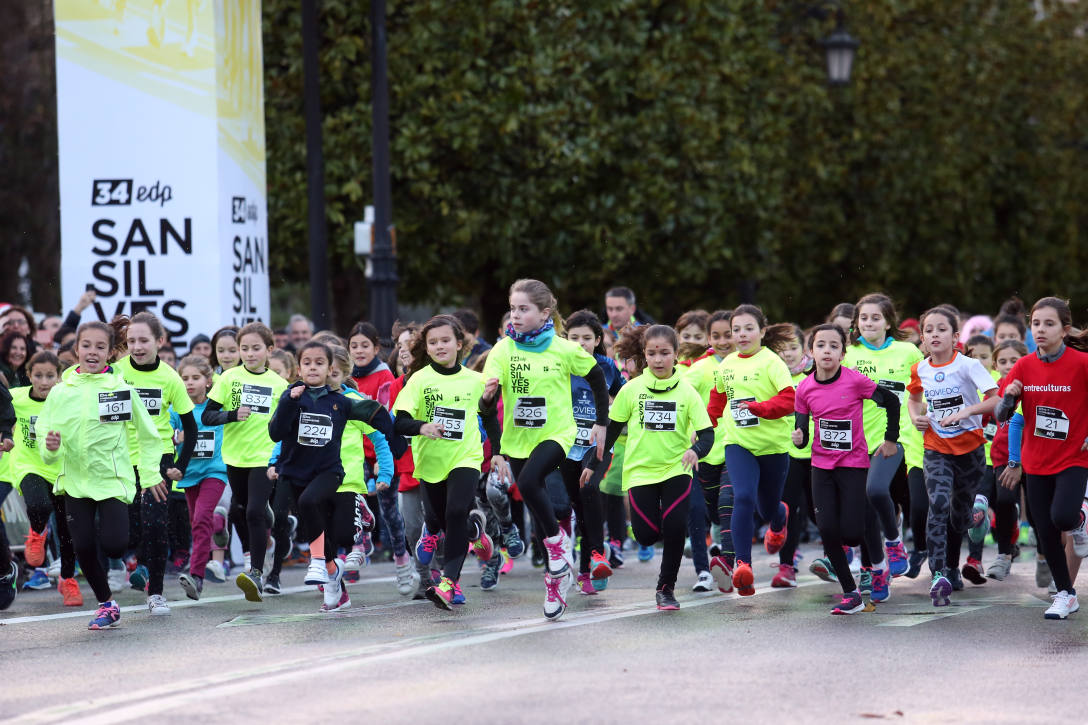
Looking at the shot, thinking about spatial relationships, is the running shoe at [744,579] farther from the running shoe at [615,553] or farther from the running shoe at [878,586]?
the running shoe at [615,553]

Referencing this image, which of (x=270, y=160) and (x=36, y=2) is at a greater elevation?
(x=36, y=2)

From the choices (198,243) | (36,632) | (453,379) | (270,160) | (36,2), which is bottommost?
(36,632)

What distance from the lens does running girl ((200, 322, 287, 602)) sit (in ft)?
37.5

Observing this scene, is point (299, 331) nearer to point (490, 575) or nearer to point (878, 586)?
point (490, 575)

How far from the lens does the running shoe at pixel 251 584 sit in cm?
1073

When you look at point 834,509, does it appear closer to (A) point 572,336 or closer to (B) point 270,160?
(A) point 572,336

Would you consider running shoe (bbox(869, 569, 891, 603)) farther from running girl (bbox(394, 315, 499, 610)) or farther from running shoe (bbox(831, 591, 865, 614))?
running girl (bbox(394, 315, 499, 610))

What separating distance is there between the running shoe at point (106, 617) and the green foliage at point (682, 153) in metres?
11.1

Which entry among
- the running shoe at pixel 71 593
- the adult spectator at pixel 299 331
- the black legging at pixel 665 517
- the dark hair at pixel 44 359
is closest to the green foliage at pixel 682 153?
the adult spectator at pixel 299 331

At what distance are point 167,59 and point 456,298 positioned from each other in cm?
908

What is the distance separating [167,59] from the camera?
1603cm

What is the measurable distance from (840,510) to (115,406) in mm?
4138

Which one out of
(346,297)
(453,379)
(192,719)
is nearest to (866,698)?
(192,719)

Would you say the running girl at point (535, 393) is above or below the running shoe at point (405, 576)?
above
